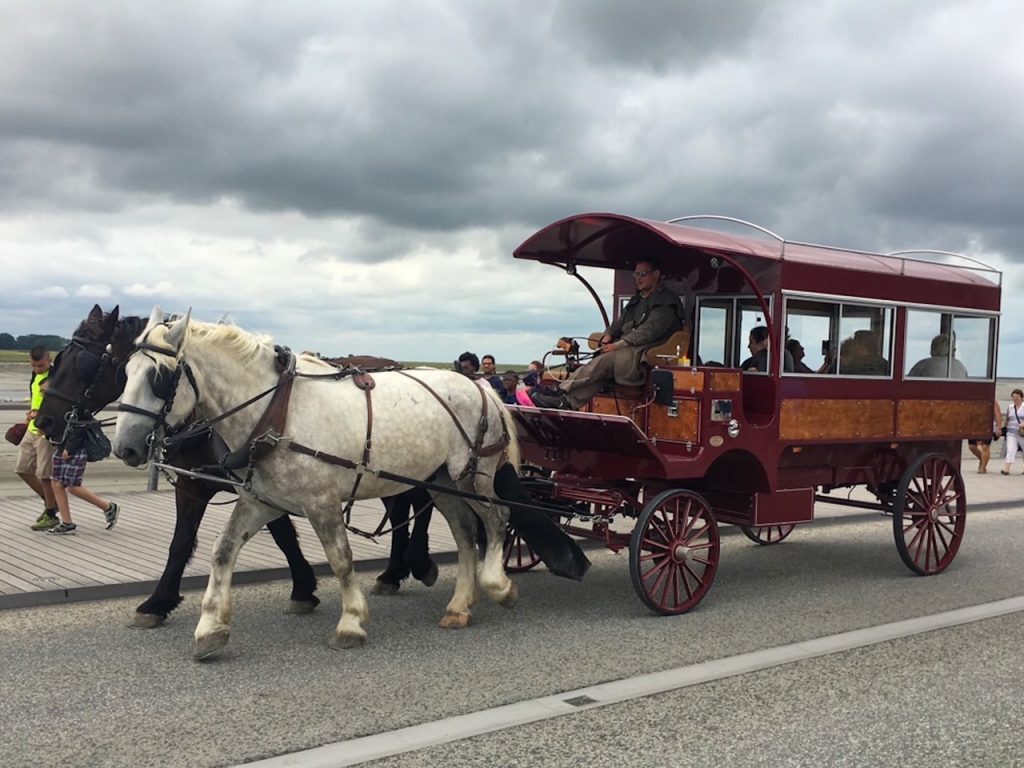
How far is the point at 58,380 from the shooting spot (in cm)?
624

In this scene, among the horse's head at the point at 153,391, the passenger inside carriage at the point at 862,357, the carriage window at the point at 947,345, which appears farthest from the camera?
the carriage window at the point at 947,345

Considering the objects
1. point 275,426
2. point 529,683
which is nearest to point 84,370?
point 275,426

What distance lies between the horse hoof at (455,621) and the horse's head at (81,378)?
8.49 feet

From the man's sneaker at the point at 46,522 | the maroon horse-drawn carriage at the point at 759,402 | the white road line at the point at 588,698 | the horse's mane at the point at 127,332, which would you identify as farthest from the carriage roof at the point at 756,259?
the man's sneaker at the point at 46,522

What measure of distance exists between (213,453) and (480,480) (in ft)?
5.76

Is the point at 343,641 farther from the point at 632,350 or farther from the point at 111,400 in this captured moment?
the point at 632,350

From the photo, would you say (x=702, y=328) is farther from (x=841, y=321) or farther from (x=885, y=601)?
(x=885, y=601)

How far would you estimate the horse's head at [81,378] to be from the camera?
6.19 m

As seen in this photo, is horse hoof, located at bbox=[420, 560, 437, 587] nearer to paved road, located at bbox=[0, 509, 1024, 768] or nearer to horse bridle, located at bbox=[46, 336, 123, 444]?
paved road, located at bbox=[0, 509, 1024, 768]

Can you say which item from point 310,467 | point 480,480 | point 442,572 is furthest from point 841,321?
point 310,467

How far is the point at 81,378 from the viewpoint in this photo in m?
6.22

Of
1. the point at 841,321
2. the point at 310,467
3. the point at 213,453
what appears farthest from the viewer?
the point at 841,321

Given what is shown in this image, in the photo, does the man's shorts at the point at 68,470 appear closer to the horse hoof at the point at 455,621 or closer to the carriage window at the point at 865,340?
the horse hoof at the point at 455,621

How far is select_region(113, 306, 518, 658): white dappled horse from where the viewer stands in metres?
5.36
